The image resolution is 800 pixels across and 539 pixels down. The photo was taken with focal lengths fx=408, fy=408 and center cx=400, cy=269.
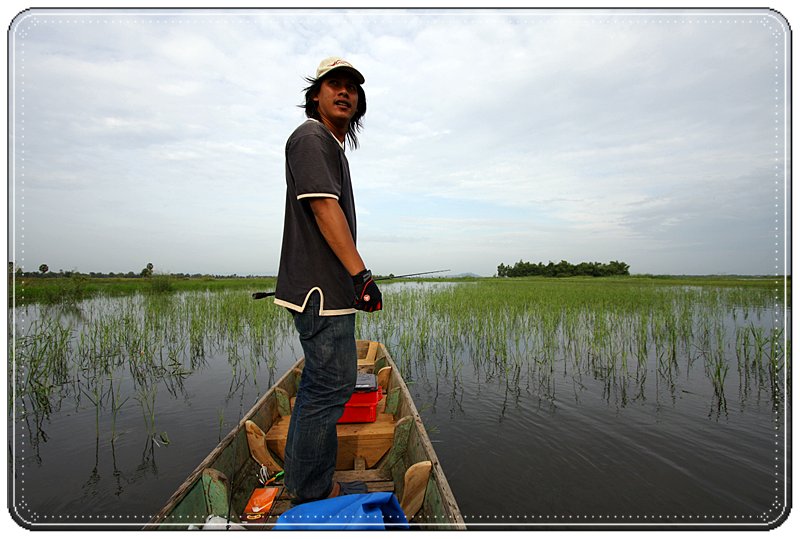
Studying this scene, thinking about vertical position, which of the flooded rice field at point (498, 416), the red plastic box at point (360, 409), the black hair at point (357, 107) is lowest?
the flooded rice field at point (498, 416)

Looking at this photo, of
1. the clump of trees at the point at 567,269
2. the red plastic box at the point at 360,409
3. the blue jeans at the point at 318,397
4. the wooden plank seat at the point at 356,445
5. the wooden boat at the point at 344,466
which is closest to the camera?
the wooden boat at the point at 344,466

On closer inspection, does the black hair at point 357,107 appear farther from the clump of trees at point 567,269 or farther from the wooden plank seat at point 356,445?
the clump of trees at point 567,269

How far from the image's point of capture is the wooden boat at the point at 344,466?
1.58 m

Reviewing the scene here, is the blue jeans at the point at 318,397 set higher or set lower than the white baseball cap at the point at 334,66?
lower

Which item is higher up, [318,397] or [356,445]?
[318,397]

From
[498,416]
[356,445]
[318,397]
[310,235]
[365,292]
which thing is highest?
[310,235]

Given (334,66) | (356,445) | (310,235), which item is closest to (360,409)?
(356,445)

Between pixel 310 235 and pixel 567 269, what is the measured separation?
44641mm

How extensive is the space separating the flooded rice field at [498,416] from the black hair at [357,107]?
1.62m

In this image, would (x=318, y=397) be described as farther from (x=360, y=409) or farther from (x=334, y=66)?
(x=334, y=66)

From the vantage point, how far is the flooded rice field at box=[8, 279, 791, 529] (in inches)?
102

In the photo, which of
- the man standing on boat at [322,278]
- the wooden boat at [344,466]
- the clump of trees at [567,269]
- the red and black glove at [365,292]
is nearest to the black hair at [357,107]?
the man standing on boat at [322,278]

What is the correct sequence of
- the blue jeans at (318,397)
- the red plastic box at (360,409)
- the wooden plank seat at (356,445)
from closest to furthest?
the blue jeans at (318,397), the wooden plank seat at (356,445), the red plastic box at (360,409)

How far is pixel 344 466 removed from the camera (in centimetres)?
254
